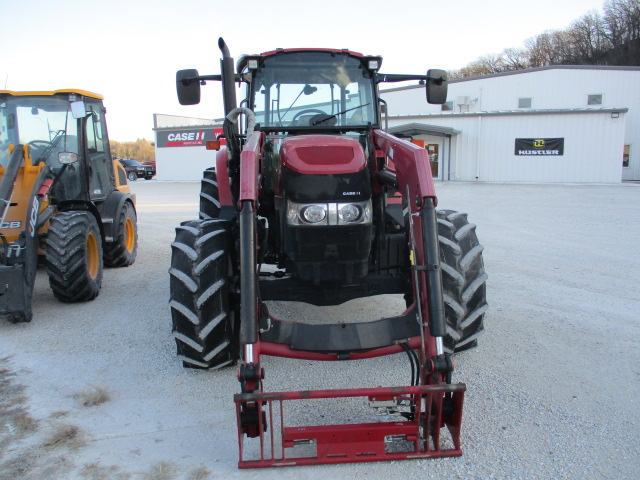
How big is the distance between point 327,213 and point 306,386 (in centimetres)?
128

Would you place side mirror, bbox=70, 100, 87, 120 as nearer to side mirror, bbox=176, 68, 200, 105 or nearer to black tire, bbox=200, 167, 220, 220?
black tire, bbox=200, 167, 220, 220

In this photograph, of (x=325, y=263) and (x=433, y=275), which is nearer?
(x=433, y=275)

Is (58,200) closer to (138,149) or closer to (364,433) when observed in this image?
(364,433)

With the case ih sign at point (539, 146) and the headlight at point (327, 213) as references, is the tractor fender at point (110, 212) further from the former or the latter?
the case ih sign at point (539, 146)

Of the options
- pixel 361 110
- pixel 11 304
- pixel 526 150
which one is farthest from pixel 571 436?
pixel 526 150

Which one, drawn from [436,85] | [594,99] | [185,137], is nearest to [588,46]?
[594,99]

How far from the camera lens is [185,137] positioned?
32156mm

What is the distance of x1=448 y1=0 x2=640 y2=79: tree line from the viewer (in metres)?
41.4

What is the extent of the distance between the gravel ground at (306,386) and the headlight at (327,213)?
1190 millimetres

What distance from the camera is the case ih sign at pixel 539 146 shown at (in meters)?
23.6

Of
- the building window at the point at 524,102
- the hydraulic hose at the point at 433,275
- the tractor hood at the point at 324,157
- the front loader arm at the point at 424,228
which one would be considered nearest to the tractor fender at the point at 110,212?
the tractor hood at the point at 324,157

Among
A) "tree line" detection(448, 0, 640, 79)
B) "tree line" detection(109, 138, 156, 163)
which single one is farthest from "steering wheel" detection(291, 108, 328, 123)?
"tree line" detection(109, 138, 156, 163)

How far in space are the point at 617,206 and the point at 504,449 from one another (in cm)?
1300

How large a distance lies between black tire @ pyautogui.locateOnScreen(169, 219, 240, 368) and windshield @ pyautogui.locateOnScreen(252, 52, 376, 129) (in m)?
1.34
